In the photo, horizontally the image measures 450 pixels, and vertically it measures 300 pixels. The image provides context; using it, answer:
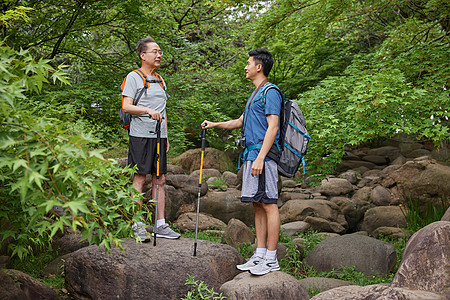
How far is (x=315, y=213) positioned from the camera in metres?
9.35

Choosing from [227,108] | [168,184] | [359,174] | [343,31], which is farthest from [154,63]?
[359,174]

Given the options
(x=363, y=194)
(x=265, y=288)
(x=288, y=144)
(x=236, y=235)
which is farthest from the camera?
(x=363, y=194)

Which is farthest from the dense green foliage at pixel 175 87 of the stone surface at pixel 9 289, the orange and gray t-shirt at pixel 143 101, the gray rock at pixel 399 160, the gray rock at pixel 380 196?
the gray rock at pixel 399 160

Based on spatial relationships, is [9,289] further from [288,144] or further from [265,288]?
[288,144]

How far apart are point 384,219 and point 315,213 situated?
58.3 inches

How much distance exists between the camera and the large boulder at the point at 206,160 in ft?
45.1

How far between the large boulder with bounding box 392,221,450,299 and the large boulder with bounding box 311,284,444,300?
33 cm

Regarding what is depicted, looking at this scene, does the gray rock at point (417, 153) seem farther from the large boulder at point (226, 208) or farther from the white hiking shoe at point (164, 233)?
the white hiking shoe at point (164, 233)

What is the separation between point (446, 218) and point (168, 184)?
5720 millimetres

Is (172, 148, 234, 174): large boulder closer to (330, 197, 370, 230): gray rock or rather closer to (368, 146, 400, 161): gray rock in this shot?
(330, 197, 370, 230): gray rock

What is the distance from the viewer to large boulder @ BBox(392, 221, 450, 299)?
3182 mm

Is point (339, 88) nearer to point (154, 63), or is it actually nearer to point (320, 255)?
point (320, 255)

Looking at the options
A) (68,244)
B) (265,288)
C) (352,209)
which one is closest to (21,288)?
(68,244)

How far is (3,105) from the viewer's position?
7.75 feet
